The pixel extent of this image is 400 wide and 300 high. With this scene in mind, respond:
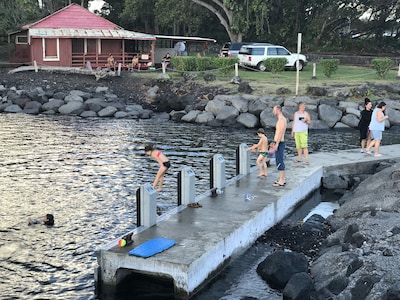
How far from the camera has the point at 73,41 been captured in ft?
134

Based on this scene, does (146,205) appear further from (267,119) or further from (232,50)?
(232,50)

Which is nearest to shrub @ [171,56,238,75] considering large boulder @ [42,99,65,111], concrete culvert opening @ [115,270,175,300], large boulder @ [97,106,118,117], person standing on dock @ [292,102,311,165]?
large boulder @ [97,106,118,117]

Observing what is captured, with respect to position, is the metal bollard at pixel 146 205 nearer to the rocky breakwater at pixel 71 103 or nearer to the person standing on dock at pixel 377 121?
the person standing on dock at pixel 377 121

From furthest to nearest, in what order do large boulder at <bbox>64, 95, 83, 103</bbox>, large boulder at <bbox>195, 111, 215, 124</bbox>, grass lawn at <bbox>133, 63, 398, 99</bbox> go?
1. large boulder at <bbox>64, 95, 83, 103</bbox>
2. grass lawn at <bbox>133, 63, 398, 99</bbox>
3. large boulder at <bbox>195, 111, 215, 124</bbox>

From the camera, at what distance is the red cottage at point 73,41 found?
1576 inches

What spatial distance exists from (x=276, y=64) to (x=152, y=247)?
28.0 m

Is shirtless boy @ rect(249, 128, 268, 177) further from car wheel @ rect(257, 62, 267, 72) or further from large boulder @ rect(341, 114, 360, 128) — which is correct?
car wheel @ rect(257, 62, 267, 72)

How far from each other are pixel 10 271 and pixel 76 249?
140cm

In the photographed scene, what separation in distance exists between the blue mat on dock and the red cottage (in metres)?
32.4

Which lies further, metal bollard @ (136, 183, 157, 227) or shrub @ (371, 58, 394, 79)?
shrub @ (371, 58, 394, 79)

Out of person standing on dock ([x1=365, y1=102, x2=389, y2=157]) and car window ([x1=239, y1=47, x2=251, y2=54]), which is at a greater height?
car window ([x1=239, y1=47, x2=251, y2=54])

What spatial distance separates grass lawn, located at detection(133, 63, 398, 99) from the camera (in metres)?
31.4

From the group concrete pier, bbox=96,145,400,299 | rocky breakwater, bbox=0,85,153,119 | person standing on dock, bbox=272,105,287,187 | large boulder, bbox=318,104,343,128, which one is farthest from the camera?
rocky breakwater, bbox=0,85,153,119

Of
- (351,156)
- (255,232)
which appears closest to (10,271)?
(255,232)
